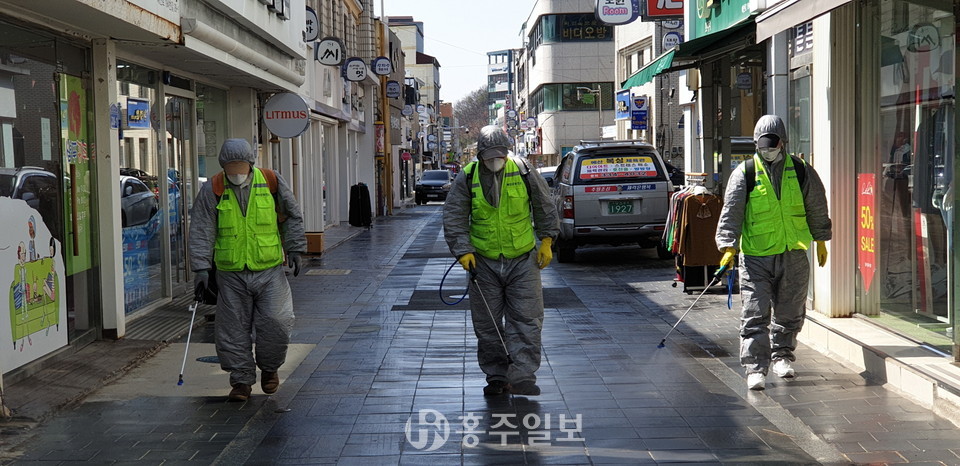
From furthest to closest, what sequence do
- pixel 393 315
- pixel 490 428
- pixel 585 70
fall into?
1. pixel 585 70
2. pixel 393 315
3. pixel 490 428

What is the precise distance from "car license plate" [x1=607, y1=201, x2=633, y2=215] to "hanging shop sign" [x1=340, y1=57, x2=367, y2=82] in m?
14.0

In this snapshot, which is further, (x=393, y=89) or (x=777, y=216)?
(x=393, y=89)

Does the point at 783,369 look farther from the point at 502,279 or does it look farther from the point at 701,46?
the point at 701,46

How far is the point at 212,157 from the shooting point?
1553cm

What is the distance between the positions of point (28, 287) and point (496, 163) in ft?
11.5

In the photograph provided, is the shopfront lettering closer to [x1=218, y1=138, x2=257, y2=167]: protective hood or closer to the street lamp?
[x1=218, y1=138, x2=257, y2=167]: protective hood

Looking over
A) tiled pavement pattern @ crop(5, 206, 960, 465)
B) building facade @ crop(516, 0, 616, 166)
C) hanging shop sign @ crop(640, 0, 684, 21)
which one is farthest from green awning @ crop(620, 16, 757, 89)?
building facade @ crop(516, 0, 616, 166)

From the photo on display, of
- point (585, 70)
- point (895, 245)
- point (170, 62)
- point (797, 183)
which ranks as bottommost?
point (895, 245)

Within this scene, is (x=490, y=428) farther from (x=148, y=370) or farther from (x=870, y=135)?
(x=870, y=135)

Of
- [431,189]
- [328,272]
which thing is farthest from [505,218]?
[431,189]

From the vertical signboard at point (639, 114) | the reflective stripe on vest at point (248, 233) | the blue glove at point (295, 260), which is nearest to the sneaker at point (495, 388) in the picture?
the blue glove at point (295, 260)

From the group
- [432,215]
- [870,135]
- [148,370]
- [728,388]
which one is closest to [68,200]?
[148,370]

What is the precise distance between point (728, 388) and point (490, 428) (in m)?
1.93

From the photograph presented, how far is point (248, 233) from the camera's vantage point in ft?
23.6
